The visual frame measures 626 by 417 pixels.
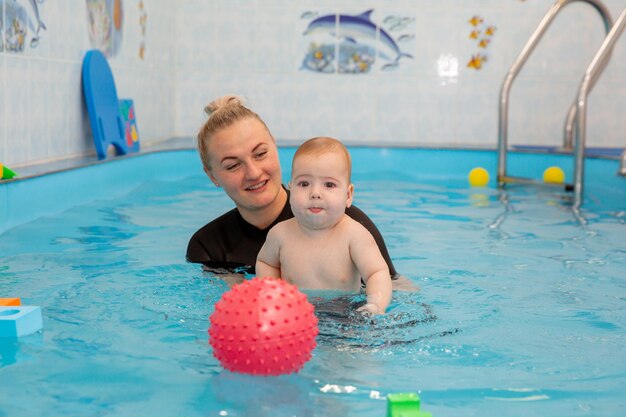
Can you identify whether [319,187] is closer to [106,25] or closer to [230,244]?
[230,244]

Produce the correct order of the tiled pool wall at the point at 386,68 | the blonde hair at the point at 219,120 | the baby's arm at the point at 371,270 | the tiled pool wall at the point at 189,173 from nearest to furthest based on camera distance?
the baby's arm at the point at 371,270 < the blonde hair at the point at 219,120 < the tiled pool wall at the point at 189,173 < the tiled pool wall at the point at 386,68

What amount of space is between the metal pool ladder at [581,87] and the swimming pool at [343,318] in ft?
1.92

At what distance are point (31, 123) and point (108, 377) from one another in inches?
142

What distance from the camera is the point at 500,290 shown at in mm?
3215

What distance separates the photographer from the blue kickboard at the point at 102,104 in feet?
20.2

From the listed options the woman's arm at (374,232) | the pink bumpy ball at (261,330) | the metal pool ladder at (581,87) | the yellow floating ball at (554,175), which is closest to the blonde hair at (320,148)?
the woman's arm at (374,232)

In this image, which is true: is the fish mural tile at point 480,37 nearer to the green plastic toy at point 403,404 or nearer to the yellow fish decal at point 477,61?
the yellow fish decal at point 477,61

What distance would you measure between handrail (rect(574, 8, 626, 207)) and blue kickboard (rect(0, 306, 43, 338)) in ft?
13.2

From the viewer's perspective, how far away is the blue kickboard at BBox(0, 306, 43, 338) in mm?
2383

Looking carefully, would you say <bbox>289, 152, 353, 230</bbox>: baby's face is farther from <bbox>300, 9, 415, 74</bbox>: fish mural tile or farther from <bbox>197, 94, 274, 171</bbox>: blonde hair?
<bbox>300, 9, 415, 74</bbox>: fish mural tile

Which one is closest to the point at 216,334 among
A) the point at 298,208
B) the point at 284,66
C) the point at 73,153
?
the point at 298,208

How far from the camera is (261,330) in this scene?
6.22 ft

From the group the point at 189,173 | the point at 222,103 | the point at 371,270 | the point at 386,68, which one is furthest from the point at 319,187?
the point at 386,68

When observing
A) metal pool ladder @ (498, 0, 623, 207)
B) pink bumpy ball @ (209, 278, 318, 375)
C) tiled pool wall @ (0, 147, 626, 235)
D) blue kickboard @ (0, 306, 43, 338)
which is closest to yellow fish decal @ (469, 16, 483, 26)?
tiled pool wall @ (0, 147, 626, 235)
